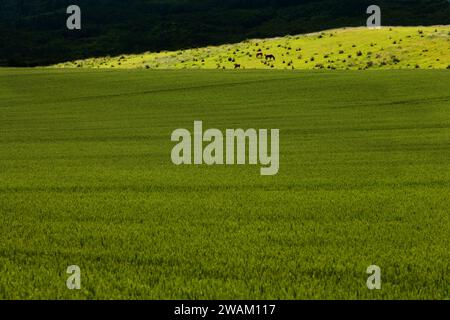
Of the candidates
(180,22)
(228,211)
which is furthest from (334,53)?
(180,22)

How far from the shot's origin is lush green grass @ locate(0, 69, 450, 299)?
740 cm

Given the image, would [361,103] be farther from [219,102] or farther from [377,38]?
[377,38]

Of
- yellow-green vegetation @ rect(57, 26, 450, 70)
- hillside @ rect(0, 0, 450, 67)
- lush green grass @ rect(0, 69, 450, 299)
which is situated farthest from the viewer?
hillside @ rect(0, 0, 450, 67)

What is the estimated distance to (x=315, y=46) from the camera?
62281 millimetres

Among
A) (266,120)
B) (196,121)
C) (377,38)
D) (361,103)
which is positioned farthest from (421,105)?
(377,38)

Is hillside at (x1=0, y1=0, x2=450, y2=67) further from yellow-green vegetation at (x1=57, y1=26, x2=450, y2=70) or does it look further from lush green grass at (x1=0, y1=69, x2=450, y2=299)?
lush green grass at (x1=0, y1=69, x2=450, y2=299)

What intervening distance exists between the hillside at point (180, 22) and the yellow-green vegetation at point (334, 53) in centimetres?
3792

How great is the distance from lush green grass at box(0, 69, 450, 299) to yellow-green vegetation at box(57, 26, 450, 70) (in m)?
24.6

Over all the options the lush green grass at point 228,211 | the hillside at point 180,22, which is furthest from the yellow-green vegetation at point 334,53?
the hillside at point 180,22

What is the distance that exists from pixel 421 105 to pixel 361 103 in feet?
10.9

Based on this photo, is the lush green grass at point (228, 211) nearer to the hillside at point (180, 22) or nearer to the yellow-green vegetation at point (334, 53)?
the yellow-green vegetation at point (334, 53)

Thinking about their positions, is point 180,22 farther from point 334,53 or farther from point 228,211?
point 228,211

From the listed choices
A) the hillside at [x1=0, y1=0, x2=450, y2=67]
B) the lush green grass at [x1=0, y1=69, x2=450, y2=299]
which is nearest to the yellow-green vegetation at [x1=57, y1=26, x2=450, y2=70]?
the lush green grass at [x1=0, y1=69, x2=450, y2=299]

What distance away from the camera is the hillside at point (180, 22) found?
4725 inches
